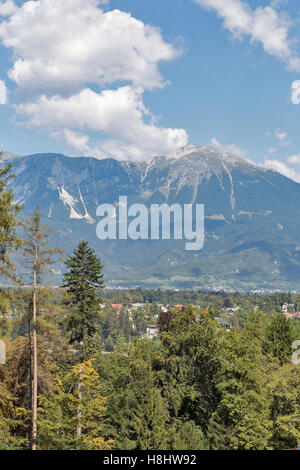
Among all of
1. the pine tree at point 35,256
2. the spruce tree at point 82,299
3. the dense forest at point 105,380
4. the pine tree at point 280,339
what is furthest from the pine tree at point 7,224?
Answer: the pine tree at point 280,339

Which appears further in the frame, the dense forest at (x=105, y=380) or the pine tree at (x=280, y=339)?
the pine tree at (x=280, y=339)

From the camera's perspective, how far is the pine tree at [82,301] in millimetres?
32469

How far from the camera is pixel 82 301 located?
3300cm

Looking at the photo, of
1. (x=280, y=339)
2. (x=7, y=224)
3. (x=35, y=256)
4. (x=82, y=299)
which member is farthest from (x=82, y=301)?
(x=280, y=339)

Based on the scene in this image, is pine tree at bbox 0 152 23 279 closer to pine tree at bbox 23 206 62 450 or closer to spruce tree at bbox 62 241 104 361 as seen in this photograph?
pine tree at bbox 23 206 62 450

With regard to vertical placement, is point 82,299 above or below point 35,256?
below

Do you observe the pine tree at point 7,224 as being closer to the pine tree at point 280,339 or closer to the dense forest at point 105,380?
the dense forest at point 105,380

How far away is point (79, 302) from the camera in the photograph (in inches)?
1305

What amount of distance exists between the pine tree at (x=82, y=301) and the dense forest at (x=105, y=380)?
0.28 ft

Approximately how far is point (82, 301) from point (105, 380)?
25.6ft

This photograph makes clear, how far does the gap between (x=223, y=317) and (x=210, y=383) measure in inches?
5164

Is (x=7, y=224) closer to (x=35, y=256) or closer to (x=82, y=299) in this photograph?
(x=35, y=256)

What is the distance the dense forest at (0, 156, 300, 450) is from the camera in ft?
75.4

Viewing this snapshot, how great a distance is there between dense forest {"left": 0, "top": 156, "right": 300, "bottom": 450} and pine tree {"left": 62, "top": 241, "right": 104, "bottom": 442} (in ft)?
0.28
